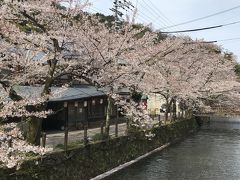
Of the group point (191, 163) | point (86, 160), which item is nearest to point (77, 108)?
point (191, 163)

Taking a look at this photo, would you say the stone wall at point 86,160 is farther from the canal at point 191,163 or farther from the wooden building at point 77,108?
the wooden building at point 77,108

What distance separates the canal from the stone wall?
77 cm

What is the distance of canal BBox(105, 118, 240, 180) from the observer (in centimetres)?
1961

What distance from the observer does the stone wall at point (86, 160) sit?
13281mm

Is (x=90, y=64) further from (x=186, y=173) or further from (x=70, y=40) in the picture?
(x=186, y=173)

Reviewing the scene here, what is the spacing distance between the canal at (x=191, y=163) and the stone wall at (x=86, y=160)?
767 mm

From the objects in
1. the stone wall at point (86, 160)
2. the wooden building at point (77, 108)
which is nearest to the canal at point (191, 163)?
the stone wall at point (86, 160)

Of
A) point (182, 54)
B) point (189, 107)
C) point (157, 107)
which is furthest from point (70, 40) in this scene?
point (157, 107)

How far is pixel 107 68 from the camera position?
17219mm

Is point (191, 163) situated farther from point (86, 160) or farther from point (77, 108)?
point (77, 108)

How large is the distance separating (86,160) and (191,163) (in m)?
8.53

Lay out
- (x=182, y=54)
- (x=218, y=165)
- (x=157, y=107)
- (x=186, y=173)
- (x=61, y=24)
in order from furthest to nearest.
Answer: (x=157, y=107)
(x=182, y=54)
(x=218, y=165)
(x=186, y=173)
(x=61, y=24)

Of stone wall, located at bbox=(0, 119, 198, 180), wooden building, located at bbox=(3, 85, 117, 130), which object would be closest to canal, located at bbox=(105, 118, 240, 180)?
stone wall, located at bbox=(0, 119, 198, 180)

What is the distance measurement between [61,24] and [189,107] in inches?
1329
